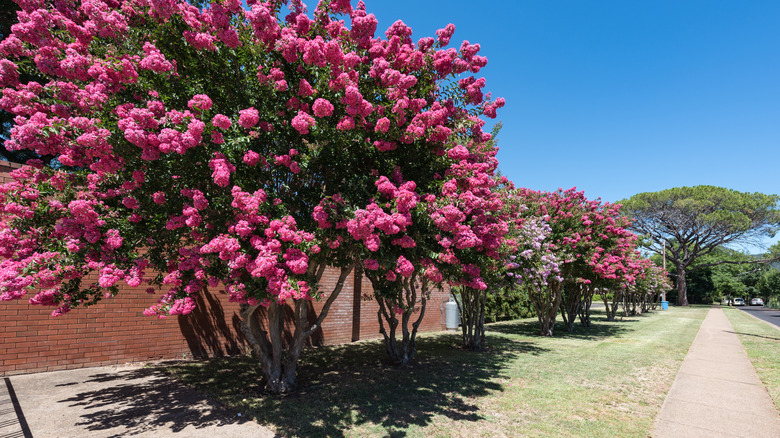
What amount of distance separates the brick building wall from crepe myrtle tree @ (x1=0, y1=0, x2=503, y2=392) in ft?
6.60

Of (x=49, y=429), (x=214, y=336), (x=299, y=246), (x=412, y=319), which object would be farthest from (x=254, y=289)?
(x=412, y=319)

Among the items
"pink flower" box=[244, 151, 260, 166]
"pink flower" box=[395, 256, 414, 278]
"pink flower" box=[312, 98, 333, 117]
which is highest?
"pink flower" box=[312, 98, 333, 117]

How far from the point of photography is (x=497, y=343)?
12453 millimetres

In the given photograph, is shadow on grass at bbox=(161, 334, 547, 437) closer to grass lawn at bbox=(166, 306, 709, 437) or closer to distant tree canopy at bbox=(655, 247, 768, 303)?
grass lawn at bbox=(166, 306, 709, 437)

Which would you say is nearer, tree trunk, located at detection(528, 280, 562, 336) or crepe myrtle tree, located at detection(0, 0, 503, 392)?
crepe myrtle tree, located at detection(0, 0, 503, 392)

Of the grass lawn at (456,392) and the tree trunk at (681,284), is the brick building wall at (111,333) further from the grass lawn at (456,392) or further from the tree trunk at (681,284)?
the tree trunk at (681,284)

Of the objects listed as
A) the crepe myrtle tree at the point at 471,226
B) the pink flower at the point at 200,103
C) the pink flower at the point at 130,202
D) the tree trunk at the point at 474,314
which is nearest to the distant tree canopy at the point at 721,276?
the tree trunk at the point at 474,314

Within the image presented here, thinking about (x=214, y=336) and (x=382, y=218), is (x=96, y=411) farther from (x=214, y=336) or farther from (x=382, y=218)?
(x=382, y=218)

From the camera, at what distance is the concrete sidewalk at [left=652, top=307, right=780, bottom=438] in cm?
486

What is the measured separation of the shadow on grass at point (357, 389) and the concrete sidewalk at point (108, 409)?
14.0 inches

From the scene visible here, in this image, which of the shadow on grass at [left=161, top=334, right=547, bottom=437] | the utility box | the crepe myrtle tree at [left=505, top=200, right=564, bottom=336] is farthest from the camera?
the utility box

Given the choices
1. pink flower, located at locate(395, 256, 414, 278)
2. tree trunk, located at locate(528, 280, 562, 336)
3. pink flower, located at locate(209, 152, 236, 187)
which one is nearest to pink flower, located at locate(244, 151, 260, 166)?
pink flower, located at locate(209, 152, 236, 187)

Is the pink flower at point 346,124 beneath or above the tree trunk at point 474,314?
above

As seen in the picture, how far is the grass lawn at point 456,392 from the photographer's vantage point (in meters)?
4.83
